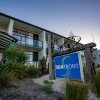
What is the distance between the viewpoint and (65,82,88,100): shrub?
2.50 metres

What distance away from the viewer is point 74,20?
10.2 m

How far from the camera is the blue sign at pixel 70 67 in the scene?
486 cm

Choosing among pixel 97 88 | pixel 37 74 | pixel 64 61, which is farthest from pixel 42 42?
pixel 97 88

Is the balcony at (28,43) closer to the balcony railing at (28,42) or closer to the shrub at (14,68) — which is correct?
the balcony railing at (28,42)

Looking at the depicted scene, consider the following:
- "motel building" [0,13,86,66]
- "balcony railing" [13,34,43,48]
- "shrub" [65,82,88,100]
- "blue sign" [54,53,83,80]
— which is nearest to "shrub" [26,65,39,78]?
"blue sign" [54,53,83,80]

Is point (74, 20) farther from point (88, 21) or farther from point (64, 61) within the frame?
point (64, 61)

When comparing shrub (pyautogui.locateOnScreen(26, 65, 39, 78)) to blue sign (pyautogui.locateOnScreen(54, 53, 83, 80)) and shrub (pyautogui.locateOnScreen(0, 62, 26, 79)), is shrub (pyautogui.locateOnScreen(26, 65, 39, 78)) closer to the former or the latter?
shrub (pyautogui.locateOnScreen(0, 62, 26, 79))

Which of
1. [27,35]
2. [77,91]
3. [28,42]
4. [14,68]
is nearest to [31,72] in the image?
[14,68]

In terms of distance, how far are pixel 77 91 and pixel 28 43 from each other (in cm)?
1391

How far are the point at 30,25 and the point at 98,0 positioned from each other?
10107mm

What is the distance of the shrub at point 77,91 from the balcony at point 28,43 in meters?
12.9

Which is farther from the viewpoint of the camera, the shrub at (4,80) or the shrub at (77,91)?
the shrub at (4,80)

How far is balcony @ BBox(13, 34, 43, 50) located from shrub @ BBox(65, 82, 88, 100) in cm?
1288

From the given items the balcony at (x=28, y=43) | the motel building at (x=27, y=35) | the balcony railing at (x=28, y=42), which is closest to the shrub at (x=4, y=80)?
the motel building at (x=27, y=35)
